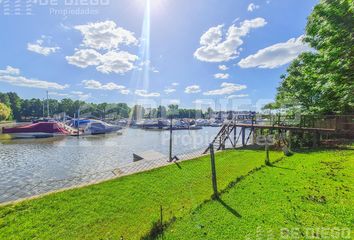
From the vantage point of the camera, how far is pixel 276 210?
14.9 feet

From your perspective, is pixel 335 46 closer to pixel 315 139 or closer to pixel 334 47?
pixel 334 47

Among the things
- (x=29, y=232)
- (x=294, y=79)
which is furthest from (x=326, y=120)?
(x=29, y=232)

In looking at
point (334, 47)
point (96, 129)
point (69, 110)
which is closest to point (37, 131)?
point (96, 129)

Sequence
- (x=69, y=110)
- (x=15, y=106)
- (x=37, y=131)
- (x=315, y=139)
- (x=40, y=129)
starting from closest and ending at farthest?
1. (x=315, y=139)
2. (x=37, y=131)
3. (x=40, y=129)
4. (x=15, y=106)
5. (x=69, y=110)

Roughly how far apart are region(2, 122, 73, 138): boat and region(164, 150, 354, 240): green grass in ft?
112

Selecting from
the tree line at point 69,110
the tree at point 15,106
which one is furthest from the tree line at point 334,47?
the tree at point 15,106

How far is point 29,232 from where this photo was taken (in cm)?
409


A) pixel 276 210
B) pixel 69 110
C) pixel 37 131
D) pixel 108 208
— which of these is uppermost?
pixel 69 110

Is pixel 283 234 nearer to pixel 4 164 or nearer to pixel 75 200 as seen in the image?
pixel 75 200

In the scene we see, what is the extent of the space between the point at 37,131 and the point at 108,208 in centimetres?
3364

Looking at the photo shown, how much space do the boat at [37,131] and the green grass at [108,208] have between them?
31.1m

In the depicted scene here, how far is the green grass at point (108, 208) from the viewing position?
13.5 feet

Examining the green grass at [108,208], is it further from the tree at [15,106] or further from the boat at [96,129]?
the tree at [15,106]

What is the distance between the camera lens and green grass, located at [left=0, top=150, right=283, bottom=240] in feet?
13.5
